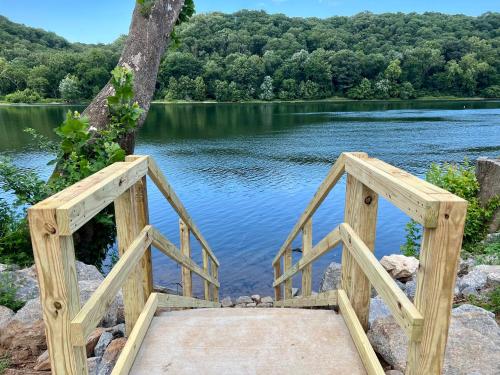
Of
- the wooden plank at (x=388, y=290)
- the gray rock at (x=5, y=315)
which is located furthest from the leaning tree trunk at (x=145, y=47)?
the wooden plank at (x=388, y=290)

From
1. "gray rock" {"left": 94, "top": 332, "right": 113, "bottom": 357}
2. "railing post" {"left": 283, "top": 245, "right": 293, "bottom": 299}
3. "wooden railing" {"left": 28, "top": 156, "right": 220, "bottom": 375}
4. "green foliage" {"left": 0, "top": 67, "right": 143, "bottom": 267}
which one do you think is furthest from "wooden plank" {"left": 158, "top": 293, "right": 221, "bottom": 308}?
"green foliage" {"left": 0, "top": 67, "right": 143, "bottom": 267}

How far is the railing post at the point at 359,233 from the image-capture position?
2.41 meters

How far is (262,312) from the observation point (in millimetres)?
3119

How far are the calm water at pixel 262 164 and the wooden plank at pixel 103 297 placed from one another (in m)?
7.63

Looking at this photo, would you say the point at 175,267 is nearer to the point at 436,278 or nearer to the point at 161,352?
the point at 161,352

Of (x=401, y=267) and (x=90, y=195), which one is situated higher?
(x=90, y=195)

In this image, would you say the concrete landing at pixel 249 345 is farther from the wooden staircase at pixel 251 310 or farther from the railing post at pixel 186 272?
the railing post at pixel 186 272

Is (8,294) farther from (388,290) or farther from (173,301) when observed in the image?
(388,290)

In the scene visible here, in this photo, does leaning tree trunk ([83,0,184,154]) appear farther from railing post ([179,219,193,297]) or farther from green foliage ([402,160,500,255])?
green foliage ([402,160,500,255])

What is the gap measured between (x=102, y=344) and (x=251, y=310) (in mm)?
1223

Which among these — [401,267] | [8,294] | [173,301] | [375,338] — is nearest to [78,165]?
[8,294]

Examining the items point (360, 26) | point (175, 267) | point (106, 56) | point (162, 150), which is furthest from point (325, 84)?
point (175, 267)

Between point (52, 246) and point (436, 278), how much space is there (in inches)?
57.3

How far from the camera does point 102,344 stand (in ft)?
10.5
